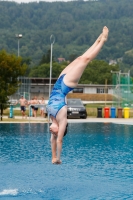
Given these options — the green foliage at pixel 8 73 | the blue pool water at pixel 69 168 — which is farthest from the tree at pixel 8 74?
the blue pool water at pixel 69 168

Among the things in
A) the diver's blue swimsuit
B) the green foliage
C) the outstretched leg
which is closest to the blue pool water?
the diver's blue swimsuit

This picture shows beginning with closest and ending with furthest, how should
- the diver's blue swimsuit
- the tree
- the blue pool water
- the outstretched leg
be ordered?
the outstretched leg → the diver's blue swimsuit → the blue pool water → the tree

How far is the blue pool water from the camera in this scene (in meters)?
12.0

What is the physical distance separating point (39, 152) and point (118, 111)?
22530mm

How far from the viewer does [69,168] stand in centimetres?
1566

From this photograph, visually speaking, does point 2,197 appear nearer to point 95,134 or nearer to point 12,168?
point 12,168

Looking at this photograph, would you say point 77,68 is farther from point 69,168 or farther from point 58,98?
point 69,168

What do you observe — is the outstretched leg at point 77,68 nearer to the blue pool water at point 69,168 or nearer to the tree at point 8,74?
the blue pool water at point 69,168

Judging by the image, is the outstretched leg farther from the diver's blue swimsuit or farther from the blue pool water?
the blue pool water

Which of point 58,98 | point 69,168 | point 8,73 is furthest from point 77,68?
point 8,73

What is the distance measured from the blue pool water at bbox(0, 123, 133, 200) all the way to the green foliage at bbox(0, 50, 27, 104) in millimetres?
13676

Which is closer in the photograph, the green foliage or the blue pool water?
the blue pool water

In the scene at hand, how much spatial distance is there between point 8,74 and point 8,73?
3.8 inches

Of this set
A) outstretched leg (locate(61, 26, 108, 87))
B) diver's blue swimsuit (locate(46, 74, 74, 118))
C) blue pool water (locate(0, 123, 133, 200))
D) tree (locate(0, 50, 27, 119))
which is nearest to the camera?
outstretched leg (locate(61, 26, 108, 87))
